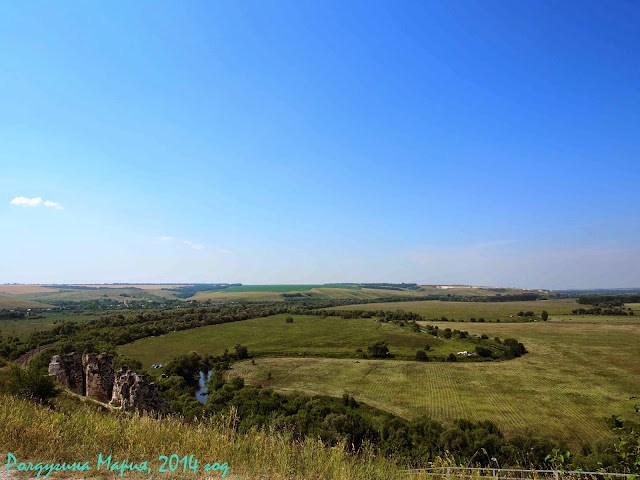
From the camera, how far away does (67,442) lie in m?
6.69

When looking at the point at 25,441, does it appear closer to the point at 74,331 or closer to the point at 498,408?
the point at 498,408

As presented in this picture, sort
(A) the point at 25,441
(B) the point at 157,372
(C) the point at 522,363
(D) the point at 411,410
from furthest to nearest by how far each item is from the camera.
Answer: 1. (C) the point at 522,363
2. (B) the point at 157,372
3. (D) the point at 411,410
4. (A) the point at 25,441

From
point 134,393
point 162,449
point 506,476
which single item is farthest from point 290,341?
point 162,449

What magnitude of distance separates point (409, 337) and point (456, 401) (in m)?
48.7

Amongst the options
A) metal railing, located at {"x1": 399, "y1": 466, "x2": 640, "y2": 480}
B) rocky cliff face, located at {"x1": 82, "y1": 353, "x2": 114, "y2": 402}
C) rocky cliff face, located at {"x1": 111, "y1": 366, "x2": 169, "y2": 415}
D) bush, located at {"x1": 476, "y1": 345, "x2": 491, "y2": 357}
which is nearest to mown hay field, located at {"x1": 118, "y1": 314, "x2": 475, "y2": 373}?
bush, located at {"x1": 476, "y1": 345, "x2": 491, "y2": 357}

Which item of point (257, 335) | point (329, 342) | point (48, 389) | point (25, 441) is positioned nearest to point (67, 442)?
point (25, 441)

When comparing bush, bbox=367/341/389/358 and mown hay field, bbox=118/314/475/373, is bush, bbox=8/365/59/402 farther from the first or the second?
bush, bbox=367/341/389/358

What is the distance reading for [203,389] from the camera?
2034 inches

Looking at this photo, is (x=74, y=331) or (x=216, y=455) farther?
(x=74, y=331)

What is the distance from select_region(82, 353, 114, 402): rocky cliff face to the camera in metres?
21.8

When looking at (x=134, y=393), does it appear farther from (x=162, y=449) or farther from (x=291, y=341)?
(x=291, y=341)

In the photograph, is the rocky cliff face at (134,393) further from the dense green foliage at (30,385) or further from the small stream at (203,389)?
the small stream at (203,389)

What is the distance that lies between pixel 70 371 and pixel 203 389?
31.6m

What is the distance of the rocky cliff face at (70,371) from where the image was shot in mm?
22422
